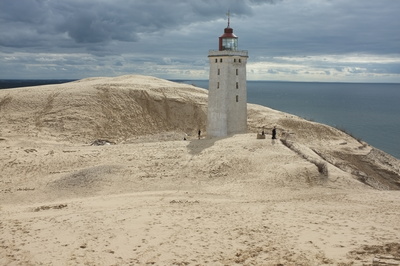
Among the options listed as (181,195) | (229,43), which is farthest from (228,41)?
(181,195)

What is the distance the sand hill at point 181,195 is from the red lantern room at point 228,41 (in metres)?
6.48

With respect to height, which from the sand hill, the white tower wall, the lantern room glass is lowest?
the sand hill

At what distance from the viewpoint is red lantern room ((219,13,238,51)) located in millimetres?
28906

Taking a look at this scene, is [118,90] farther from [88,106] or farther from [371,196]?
[371,196]

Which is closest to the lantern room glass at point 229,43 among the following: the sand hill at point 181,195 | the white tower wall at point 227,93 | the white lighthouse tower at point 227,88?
the white lighthouse tower at point 227,88

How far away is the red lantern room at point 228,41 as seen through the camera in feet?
94.8

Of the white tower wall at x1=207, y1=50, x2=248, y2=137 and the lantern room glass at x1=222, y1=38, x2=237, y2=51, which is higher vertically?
the lantern room glass at x1=222, y1=38, x2=237, y2=51

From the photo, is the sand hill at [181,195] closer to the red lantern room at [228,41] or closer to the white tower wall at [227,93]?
the white tower wall at [227,93]

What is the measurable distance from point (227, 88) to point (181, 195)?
1223 cm

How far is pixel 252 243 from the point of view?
1327cm

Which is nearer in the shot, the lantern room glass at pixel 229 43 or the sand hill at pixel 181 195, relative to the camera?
the sand hill at pixel 181 195

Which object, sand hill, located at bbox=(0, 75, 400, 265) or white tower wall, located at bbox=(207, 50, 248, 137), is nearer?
sand hill, located at bbox=(0, 75, 400, 265)

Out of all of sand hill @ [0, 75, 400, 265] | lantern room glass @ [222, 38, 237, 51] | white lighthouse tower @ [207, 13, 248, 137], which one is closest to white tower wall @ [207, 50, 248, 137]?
white lighthouse tower @ [207, 13, 248, 137]

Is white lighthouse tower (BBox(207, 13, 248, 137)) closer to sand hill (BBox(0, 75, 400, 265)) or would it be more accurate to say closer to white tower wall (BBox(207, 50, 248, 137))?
white tower wall (BBox(207, 50, 248, 137))
